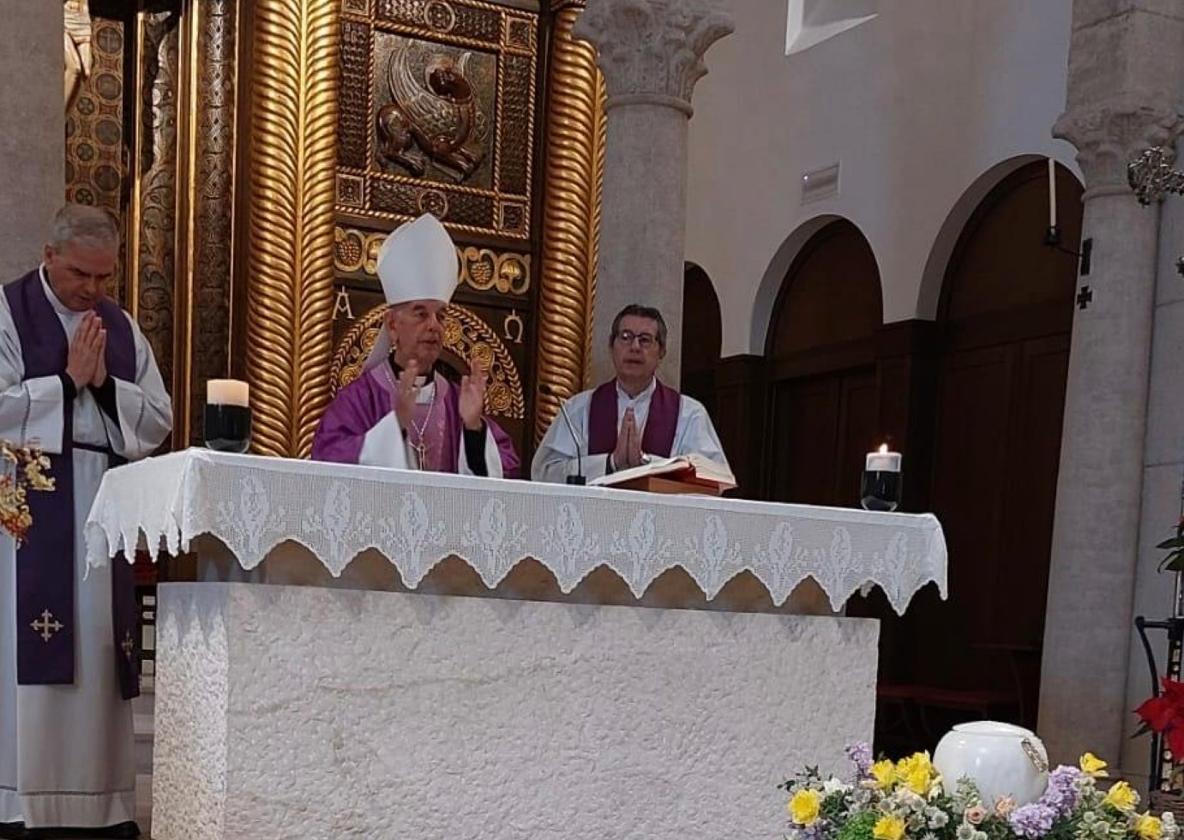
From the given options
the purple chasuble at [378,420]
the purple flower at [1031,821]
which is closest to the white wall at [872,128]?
the purple chasuble at [378,420]

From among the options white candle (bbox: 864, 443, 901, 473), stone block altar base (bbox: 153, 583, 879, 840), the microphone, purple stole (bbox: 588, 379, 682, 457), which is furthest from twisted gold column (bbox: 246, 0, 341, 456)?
white candle (bbox: 864, 443, 901, 473)

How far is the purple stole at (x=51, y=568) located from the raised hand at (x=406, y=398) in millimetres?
887

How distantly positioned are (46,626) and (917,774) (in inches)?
109

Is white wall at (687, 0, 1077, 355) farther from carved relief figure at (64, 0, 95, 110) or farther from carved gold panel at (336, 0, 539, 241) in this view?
carved relief figure at (64, 0, 95, 110)

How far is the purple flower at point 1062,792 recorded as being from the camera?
2156 millimetres

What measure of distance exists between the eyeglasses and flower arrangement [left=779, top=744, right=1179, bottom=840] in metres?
3.01

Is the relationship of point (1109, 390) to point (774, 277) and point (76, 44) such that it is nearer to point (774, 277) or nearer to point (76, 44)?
point (774, 277)

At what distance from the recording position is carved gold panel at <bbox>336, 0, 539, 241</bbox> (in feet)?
25.1

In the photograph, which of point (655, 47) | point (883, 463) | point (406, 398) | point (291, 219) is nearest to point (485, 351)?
point (291, 219)

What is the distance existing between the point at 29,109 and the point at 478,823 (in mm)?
2946

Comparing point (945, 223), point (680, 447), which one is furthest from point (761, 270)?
point (680, 447)

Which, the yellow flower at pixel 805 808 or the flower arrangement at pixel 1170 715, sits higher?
the yellow flower at pixel 805 808

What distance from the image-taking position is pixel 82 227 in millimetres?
4211

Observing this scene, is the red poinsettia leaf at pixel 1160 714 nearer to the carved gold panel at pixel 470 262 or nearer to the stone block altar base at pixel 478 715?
the stone block altar base at pixel 478 715
